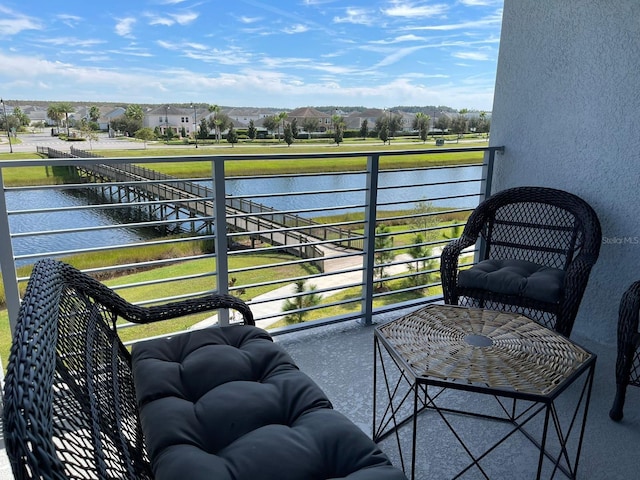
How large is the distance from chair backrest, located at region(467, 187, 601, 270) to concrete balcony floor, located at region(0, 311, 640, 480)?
0.61m

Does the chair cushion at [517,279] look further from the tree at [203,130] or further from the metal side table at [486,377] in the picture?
the tree at [203,130]

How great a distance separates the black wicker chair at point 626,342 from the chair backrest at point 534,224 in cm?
65

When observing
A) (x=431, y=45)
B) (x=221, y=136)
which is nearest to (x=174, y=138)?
(x=221, y=136)

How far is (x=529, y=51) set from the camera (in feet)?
10.2

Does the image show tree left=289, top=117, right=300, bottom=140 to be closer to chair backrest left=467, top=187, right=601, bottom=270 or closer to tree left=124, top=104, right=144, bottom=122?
tree left=124, top=104, right=144, bottom=122

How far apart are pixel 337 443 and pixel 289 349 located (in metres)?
1.58

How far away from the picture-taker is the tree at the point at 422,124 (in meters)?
6.31

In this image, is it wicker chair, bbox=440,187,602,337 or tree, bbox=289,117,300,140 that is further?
tree, bbox=289,117,300,140

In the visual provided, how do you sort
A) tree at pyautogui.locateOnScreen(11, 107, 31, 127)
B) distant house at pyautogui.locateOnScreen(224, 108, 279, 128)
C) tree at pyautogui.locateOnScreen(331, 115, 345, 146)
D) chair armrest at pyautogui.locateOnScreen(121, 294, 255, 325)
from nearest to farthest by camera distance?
chair armrest at pyautogui.locateOnScreen(121, 294, 255, 325), tree at pyautogui.locateOnScreen(331, 115, 345, 146), tree at pyautogui.locateOnScreen(11, 107, 31, 127), distant house at pyautogui.locateOnScreen(224, 108, 279, 128)

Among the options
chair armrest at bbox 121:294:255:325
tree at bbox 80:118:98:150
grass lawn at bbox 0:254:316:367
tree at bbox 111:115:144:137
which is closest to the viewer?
chair armrest at bbox 121:294:255:325

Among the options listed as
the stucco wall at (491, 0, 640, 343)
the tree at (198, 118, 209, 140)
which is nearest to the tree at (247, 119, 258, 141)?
the tree at (198, 118, 209, 140)

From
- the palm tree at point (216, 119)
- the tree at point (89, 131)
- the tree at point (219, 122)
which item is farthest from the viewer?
the tree at point (219, 122)

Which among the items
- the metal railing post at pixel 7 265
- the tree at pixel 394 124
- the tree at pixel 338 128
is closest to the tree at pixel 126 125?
the tree at pixel 338 128

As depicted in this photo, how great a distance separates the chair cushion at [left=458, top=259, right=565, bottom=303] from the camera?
2.42m
